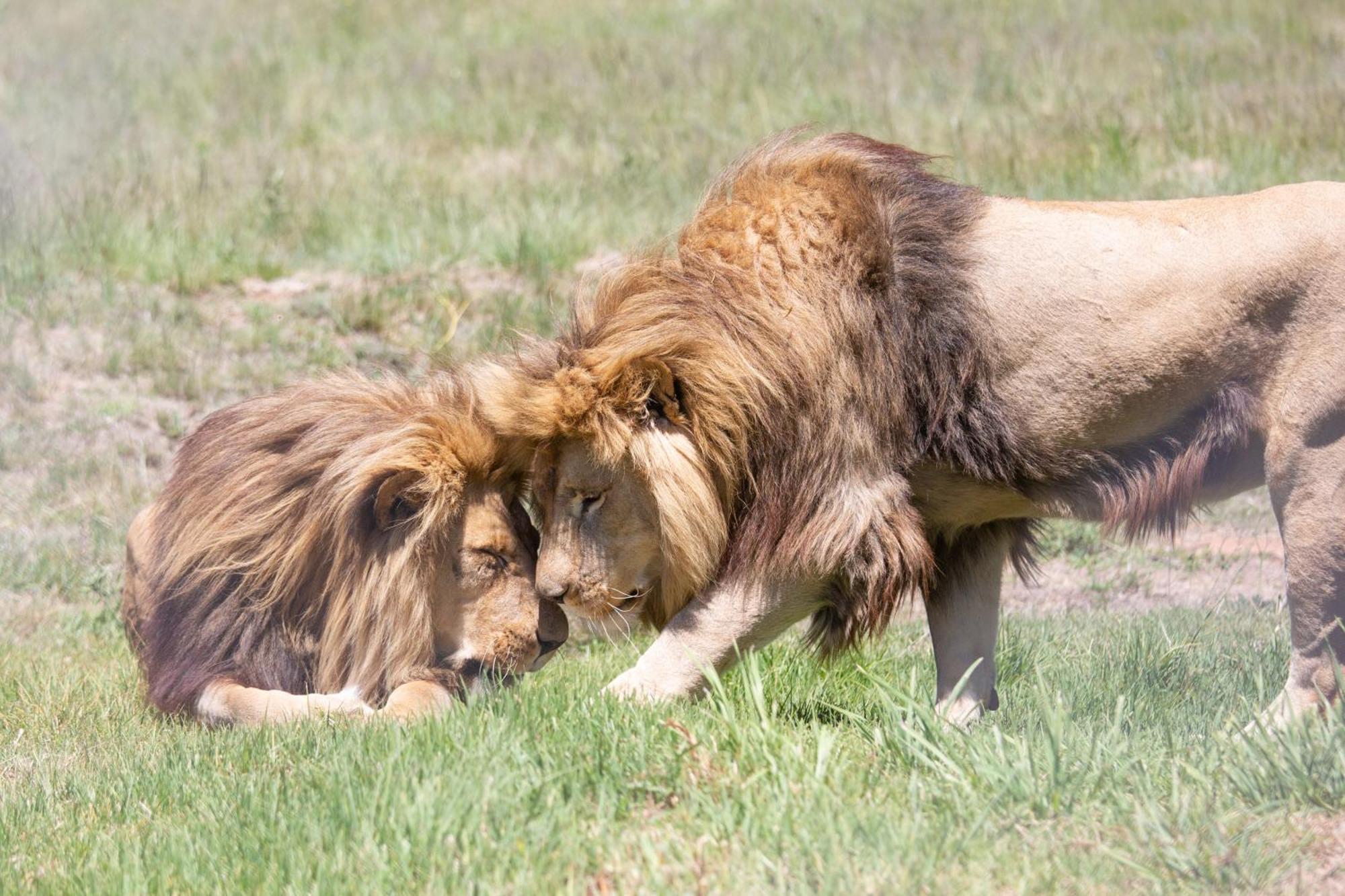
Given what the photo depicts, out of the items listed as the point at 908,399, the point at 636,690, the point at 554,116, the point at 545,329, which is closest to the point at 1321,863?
the point at 908,399

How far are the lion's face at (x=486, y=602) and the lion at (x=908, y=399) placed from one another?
0.28m

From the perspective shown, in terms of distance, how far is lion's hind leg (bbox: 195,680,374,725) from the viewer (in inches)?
172

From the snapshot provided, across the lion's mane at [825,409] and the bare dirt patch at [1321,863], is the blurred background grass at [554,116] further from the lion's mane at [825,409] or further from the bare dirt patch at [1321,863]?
the bare dirt patch at [1321,863]

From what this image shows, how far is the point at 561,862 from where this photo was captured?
299cm

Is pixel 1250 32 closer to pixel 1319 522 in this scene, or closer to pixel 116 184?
pixel 116 184

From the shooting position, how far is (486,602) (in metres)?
4.57

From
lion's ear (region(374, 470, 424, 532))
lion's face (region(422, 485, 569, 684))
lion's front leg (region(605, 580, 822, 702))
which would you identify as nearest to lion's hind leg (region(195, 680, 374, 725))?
lion's face (region(422, 485, 569, 684))

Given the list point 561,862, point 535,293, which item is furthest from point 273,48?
point 561,862

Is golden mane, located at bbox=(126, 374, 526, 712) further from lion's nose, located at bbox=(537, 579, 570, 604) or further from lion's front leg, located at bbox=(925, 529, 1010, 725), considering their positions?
lion's front leg, located at bbox=(925, 529, 1010, 725)

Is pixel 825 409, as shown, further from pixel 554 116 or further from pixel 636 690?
pixel 554 116

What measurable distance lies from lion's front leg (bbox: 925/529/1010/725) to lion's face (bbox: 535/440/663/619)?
0.89 meters

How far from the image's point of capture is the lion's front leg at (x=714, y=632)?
406 centimetres

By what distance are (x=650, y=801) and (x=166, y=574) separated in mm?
2071

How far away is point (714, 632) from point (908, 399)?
2.63 feet
